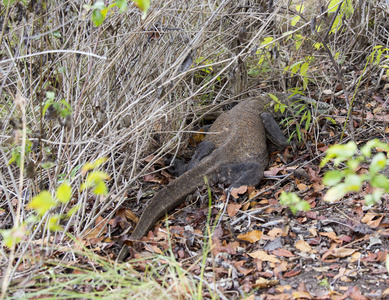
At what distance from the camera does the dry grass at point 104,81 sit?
2.81m

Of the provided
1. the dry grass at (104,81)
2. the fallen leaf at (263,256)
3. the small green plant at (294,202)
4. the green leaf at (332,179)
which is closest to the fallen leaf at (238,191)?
the dry grass at (104,81)

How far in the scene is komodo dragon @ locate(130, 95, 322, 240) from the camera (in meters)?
3.56

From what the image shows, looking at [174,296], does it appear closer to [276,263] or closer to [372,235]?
[276,263]

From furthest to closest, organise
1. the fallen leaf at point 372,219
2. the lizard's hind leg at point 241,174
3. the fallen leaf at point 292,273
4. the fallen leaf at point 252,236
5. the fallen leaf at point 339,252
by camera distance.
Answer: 1. the lizard's hind leg at point 241,174
2. the fallen leaf at point 252,236
3. the fallen leaf at point 372,219
4. the fallen leaf at point 339,252
5. the fallen leaf at point 292,273

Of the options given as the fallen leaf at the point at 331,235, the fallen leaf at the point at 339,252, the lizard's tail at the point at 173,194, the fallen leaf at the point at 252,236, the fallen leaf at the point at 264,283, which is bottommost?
the fallen leaf at the point at 331,235

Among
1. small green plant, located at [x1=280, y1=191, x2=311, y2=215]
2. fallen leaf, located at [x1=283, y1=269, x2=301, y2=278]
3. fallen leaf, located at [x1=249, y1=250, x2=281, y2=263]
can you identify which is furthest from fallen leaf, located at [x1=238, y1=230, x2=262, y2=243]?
small green plant, located at [x1=280, y1=191, x2=311, y2=215]

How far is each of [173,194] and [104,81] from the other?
1.33 m

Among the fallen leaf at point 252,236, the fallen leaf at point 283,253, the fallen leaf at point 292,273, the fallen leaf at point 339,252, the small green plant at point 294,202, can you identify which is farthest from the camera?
the fallen leaf at point 252,236

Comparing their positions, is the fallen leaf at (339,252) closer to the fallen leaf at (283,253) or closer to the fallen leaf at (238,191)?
the fallen leaf at (283,253)

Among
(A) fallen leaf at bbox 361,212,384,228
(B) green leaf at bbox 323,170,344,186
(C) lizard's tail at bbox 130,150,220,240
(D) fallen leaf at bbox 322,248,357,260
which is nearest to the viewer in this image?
(B) green leaf at bbox 323,170,344,186

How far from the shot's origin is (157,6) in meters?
3.36

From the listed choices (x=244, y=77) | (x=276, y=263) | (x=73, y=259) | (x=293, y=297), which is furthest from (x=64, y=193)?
(x=244, y=77)

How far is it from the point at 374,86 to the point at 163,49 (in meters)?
3.33

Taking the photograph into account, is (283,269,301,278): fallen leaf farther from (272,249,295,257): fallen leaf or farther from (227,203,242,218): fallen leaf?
(227,203,242,218): fallen leaf
